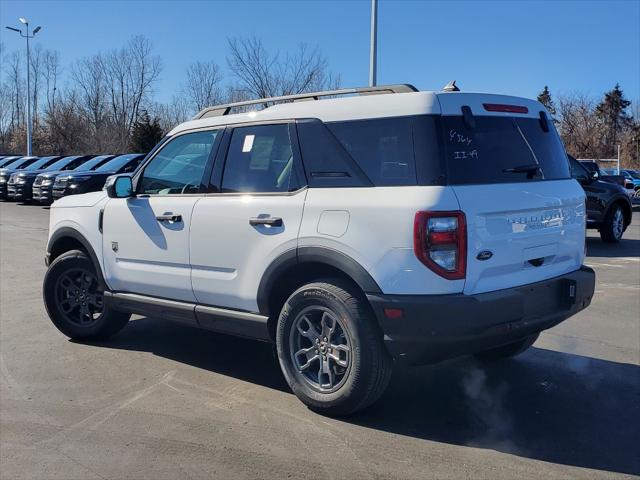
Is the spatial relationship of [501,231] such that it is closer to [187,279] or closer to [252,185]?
[252,185]

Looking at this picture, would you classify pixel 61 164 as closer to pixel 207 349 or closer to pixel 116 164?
pixel 116 164

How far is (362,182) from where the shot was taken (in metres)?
3.97

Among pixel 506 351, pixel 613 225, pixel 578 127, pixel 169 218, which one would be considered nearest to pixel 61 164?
pixel 613 225

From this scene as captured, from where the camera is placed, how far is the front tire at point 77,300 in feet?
19.5

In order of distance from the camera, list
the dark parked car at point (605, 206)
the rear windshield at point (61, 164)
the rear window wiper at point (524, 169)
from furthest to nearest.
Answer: the rear windshield at point (61, 164), the dark parked car at point (605, 206), the rear window wiper at point (524, 169)

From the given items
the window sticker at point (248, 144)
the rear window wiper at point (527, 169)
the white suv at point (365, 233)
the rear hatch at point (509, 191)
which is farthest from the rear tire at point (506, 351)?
the window sticker at point (248, 144)

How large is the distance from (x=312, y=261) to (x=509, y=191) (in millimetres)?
1313

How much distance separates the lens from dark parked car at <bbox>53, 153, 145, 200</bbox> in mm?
18672

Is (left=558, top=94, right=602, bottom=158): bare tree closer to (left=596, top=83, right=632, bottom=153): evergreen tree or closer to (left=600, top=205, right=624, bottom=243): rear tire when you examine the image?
(left=596, top=83, right=632, bottom=153): evergreen tree

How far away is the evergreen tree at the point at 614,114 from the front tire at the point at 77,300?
242 feet

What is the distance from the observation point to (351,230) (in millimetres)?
3900

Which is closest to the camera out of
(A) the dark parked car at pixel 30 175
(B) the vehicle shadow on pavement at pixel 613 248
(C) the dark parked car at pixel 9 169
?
(B) the vehicle shadow on pavement at pixel 613 248

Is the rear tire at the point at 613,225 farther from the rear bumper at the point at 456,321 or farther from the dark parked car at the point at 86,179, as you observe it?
the dark parked car at the point at 86,179

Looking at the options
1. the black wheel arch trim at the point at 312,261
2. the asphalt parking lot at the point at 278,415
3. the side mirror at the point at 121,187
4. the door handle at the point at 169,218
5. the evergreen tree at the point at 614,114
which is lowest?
the asphalt parking lot at the point at 278,415
